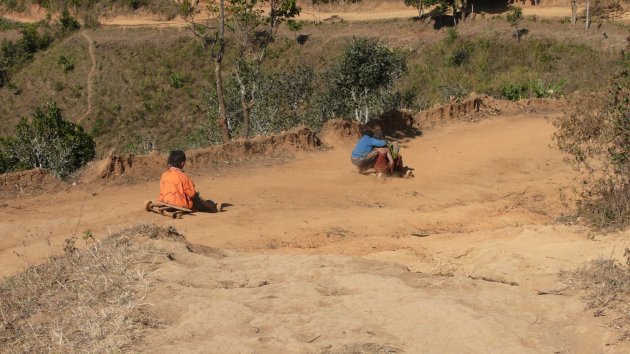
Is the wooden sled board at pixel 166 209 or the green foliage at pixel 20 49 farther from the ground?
the green foliage at pixel 20 49

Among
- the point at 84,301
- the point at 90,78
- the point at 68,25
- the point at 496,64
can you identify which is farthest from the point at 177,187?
the point at 68,25

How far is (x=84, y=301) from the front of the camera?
5.45 meters

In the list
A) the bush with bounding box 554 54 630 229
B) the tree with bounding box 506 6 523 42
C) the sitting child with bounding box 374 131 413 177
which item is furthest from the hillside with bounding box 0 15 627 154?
the bush with bounding box 554 54 630 229

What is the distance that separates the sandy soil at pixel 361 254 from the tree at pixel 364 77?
3.48 metres

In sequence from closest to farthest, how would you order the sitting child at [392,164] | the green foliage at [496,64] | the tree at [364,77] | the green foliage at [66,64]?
the sitting child at [392,164], the tree at [364,77], the green foliage at [496,64], the green foliage at [66,64]

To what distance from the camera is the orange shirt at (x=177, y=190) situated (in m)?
9.05

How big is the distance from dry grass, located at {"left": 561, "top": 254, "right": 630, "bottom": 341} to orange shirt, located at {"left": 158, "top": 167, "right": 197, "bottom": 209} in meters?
5.04

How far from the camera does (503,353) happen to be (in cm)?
462

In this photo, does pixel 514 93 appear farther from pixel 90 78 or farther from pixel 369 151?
pixel 90 78

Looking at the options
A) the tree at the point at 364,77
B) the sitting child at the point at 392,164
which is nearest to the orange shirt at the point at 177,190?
the sitting child at the point at 392,164

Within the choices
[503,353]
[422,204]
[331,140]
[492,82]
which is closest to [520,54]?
[492,82]

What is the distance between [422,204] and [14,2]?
50772 millimetres

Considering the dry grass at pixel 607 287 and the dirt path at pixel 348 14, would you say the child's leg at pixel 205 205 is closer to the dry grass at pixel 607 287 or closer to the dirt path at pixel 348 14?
the dry grass at pixel 607 287

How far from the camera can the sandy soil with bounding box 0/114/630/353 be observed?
486 cm
